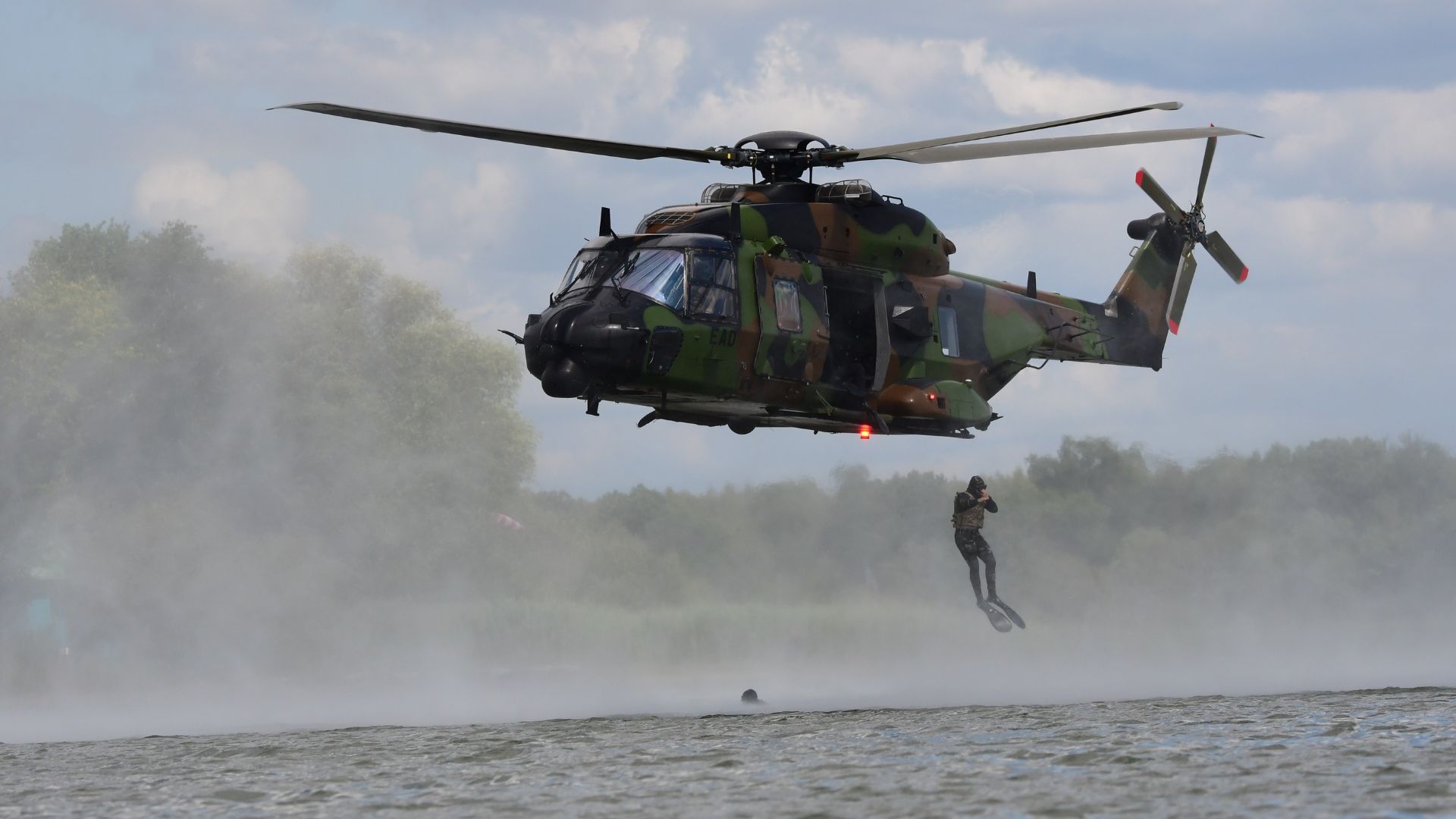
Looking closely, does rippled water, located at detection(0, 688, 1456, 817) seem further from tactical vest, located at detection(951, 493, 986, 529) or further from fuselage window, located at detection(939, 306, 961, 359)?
fuselage window, located at detection(939, 306, 961, 359)

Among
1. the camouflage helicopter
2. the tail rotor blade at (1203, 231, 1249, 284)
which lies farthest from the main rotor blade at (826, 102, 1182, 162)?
the tail rotor blade at (1203, 231, 1249, 284)

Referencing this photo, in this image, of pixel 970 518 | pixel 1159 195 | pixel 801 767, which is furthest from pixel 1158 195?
pixel 801 767

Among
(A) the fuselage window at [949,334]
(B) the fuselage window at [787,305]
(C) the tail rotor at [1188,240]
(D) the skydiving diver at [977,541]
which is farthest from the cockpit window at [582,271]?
(C) the tail rotor at [1188,240]

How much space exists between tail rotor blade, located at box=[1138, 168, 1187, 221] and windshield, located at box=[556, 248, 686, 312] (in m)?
9.71

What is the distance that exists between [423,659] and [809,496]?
10.6 m

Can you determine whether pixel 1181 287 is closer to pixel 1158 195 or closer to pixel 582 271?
pixel 1158 195

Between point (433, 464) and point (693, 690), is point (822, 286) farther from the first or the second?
point (433, 464)

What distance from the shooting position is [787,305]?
18.7 meters

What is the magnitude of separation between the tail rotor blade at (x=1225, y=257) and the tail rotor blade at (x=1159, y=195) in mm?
594

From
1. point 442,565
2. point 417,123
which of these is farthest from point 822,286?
point 442,565

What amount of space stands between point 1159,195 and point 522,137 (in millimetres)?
10801

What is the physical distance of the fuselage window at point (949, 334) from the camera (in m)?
20.6

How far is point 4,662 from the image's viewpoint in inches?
1452

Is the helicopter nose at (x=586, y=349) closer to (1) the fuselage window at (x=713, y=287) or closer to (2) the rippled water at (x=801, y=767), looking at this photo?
(1) the fuselage window at (x=713, y=287)
